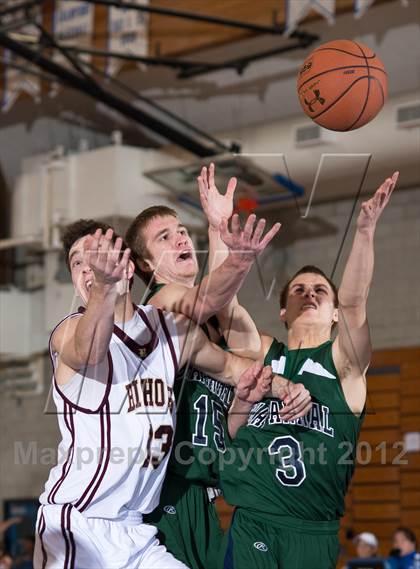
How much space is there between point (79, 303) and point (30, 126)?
10895 mm

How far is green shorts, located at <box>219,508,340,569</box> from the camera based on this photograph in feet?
17.3

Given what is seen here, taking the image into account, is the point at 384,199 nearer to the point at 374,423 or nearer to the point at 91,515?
the point at 91,515

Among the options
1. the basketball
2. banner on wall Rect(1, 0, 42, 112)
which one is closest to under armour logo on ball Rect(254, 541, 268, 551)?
the basketball

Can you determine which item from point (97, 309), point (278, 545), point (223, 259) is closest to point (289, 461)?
point (278, 545)

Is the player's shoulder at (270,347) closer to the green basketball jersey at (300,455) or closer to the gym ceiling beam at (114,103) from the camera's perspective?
the green basketball jersey at (300,455)

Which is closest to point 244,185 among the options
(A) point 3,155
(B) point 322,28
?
(B) point 322,28

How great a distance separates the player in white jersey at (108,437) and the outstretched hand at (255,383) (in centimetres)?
37

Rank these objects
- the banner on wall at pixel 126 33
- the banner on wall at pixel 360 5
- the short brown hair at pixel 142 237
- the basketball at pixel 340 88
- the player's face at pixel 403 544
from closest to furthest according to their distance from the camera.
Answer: the short brown hair at pixel 142 237 → the basketball at pixel 340 88 → the player's face at pixel 403 544 → the banner on wall at pixel 360 5 → the banner on wall at pixel 126 33

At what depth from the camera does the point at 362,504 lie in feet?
41.3

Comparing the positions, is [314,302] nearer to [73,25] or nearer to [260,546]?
[260,546]

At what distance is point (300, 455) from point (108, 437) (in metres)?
1.16

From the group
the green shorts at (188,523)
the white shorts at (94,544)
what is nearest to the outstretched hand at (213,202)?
the green shorts at (188,523)

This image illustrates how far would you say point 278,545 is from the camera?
5344 mm

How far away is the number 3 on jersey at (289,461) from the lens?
5398mm
